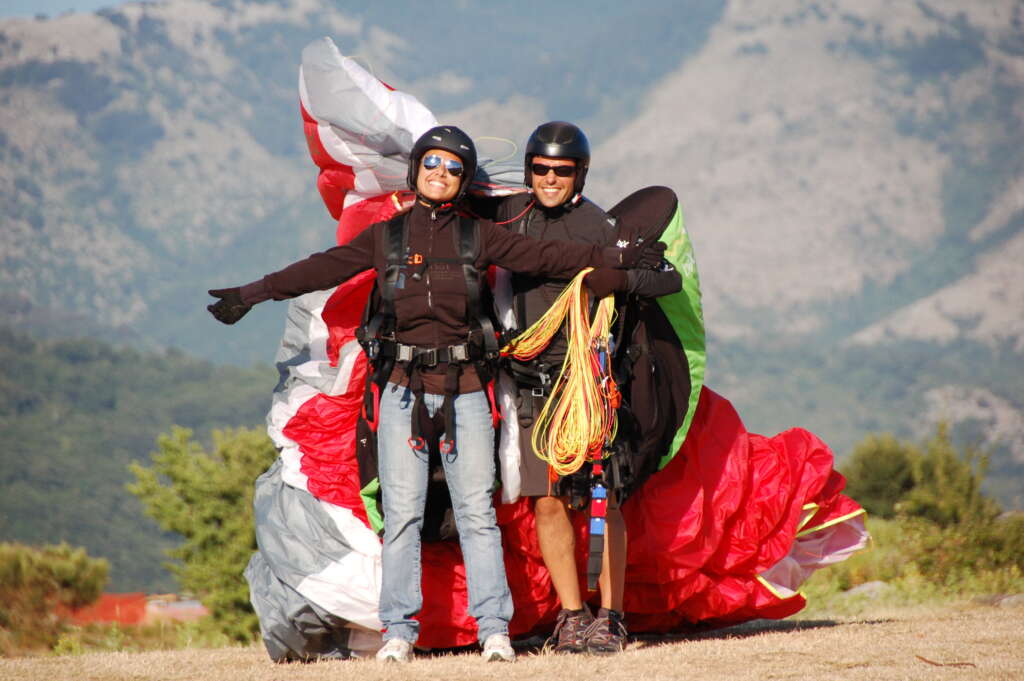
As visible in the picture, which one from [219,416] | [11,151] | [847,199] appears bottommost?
[219,416]

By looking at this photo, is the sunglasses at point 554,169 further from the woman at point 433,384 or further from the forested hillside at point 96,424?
the forested hillside at point 96,424

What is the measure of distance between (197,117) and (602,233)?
18491 cm

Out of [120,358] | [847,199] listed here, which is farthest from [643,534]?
[847,199]

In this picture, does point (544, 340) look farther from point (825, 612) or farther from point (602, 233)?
point (825, 612)

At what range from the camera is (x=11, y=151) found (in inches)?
6211

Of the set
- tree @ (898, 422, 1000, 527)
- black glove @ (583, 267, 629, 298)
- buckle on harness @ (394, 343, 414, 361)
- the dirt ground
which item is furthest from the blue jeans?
tree @ (898, 422, 1000, 527)

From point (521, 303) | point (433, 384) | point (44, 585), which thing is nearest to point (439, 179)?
point (521, 303)

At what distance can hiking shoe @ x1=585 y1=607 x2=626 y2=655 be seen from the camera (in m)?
4.44

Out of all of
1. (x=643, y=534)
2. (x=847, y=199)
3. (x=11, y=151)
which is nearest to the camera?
(x=643, y=534)

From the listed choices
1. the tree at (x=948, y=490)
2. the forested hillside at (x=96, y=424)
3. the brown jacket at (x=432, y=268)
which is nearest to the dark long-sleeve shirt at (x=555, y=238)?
the brown jacket at (x=432, y=268)

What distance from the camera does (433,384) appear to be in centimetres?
443

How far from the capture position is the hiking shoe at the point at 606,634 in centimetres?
444

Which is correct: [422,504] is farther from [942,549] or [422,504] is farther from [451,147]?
[942,549]

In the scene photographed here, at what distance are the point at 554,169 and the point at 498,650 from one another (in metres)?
1.88
